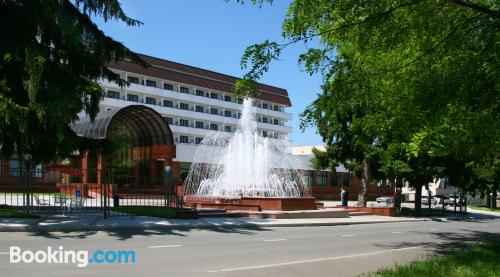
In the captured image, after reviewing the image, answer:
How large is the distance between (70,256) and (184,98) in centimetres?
7991

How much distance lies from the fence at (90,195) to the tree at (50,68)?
2538 millimetres

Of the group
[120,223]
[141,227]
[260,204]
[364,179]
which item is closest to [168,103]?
[364,179]

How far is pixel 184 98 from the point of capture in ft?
297

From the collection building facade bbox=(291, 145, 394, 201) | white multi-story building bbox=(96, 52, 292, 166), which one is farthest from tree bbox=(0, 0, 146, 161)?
white multi-story building bbox=(96, 52, 292, 166)

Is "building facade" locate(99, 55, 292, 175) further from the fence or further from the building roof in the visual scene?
the fence

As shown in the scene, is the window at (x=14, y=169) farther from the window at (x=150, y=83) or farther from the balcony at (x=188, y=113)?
the window at (x=150, y=83)

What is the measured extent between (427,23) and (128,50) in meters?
13.2

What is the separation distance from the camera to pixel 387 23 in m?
10.9

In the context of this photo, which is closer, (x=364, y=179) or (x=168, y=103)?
(x=364, y=179)

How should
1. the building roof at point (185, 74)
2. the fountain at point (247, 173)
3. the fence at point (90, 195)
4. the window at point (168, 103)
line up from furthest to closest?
the window at point (168, 103), the building roof at point (185, 74), the fountain at point (247, 173), the fence at point (90, 195)

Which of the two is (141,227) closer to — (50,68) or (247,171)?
(50,68)

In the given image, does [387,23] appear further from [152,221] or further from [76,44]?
[152,221]

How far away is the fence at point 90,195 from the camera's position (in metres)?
22.3

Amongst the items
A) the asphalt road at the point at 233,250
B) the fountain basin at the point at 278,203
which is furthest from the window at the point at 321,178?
the asphalt road at the point at 233,250
